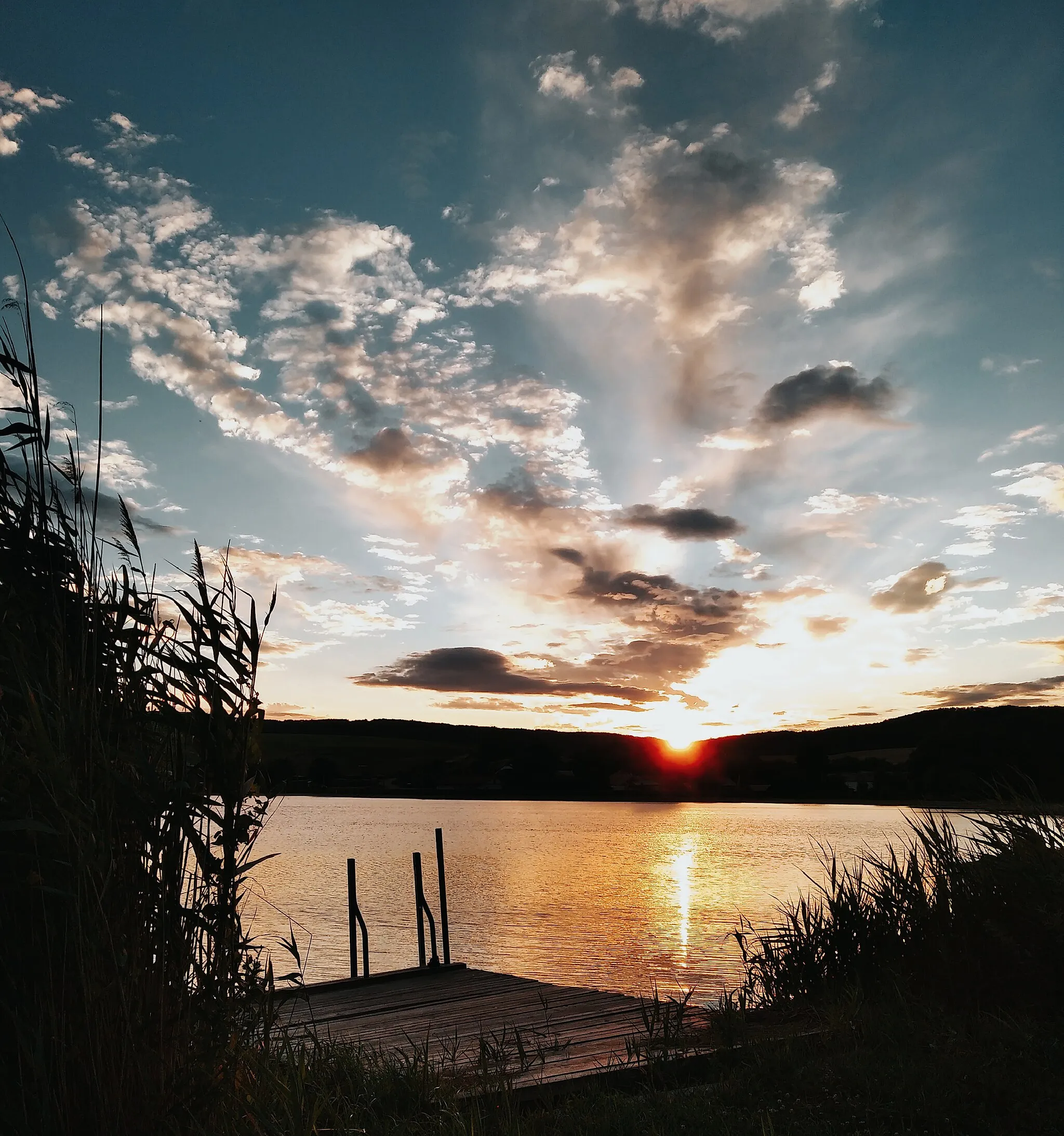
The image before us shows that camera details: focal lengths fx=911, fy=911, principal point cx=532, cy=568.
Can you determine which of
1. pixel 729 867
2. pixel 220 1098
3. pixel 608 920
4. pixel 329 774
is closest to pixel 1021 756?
pixel 608 920

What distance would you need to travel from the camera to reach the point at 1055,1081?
567cm

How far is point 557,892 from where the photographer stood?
4047 centimetres

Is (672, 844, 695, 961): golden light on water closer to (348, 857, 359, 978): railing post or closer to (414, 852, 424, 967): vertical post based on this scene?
(414, 852, 424, 967): vertical post

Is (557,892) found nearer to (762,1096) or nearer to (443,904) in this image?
(443,904)

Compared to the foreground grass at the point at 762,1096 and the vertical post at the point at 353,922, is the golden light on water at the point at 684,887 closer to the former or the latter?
the vertical post at the point at 353,922

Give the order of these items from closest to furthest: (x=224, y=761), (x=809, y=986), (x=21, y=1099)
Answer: (x=21, y=1099) < (x=224, y=761) < (x=809, y=986)

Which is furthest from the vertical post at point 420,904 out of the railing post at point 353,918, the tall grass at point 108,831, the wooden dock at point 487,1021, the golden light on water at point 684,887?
the tall grass at point 108,831

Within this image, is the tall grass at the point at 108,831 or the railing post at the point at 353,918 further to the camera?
the railing post at the point at 353,918

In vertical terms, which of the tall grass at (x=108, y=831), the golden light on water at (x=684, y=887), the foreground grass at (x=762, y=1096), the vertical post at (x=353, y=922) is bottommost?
the golden light on water at (x=684, y=887)

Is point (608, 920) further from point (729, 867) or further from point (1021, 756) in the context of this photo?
point (729, 867)

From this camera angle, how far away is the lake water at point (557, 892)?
76.4ft

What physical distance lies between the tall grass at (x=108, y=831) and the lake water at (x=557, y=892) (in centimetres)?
171

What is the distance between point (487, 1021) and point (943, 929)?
4.74 meters

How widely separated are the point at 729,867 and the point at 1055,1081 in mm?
49872
